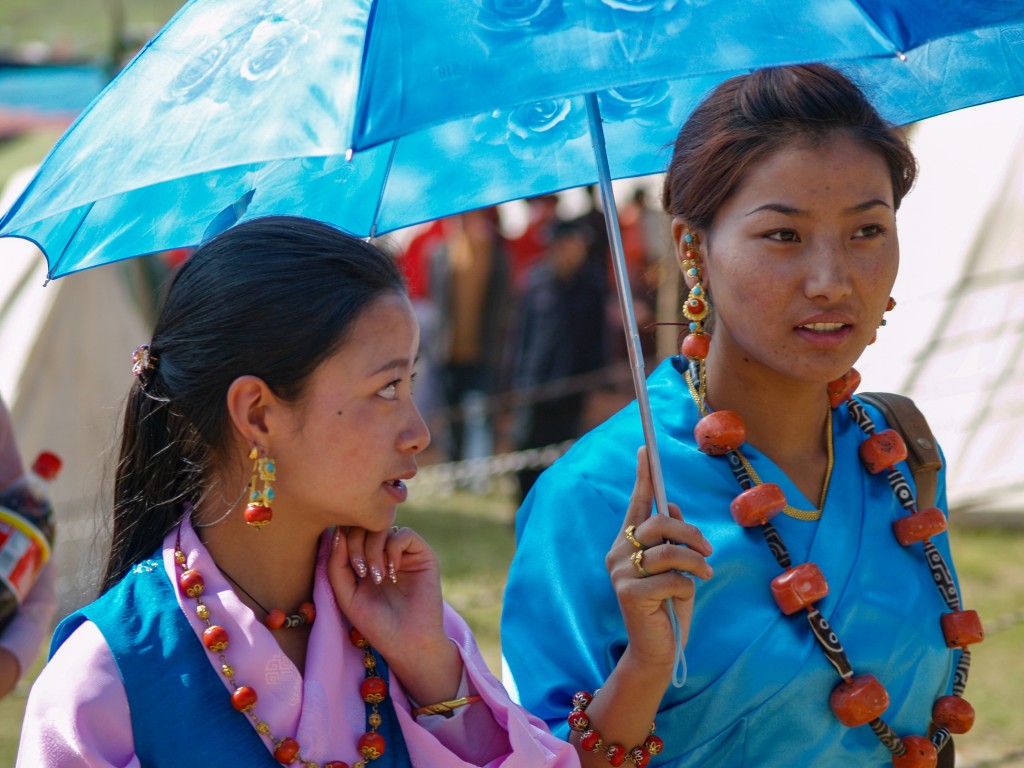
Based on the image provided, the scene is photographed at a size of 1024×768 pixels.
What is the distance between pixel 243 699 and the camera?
6.17ft

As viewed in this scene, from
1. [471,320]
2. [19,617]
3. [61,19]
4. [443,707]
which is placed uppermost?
[443,707]

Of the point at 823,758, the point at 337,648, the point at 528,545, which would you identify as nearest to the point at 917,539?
the point at 823,758

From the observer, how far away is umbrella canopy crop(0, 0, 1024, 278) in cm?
172

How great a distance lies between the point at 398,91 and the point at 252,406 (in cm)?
56

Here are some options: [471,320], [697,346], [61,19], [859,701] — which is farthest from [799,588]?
[61,19]

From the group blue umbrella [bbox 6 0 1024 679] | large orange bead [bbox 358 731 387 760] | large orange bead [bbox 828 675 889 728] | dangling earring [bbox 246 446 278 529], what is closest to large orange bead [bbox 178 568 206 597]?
dangling earring [bbox 246 446 278 529]

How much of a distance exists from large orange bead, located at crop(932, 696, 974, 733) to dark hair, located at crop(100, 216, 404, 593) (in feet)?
3.91

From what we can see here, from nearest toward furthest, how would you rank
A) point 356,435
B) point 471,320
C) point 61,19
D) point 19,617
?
point 356,435
point 19,617
point 471,320
point 61,19

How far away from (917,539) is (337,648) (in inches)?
41.4

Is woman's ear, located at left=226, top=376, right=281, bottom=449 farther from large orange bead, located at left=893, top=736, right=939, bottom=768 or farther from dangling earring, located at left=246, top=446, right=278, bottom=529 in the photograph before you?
large orange bead, located at left=893, top=736, right=939, bottom=768

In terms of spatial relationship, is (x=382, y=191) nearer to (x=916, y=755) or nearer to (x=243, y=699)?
(x=243, y=699)

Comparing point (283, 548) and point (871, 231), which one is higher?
point (871, 231)

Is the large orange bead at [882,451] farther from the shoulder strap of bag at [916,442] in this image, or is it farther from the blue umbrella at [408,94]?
the blue umbrella at [408,94]

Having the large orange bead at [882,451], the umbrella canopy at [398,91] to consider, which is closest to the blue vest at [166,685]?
the umbrella canopy at [398,91]
